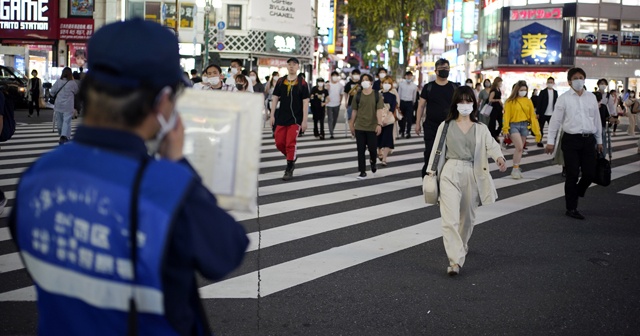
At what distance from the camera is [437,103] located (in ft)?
39.9

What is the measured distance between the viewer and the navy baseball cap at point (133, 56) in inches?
76.0

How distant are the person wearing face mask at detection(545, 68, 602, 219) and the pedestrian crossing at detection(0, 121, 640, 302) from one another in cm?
104

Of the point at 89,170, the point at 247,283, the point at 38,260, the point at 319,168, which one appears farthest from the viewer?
the point at 319,168

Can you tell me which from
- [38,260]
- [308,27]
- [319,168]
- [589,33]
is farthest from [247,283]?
[589,33]

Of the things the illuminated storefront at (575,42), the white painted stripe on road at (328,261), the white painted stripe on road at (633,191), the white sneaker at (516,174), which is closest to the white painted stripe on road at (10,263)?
the white painted stripe on road at (328,261)

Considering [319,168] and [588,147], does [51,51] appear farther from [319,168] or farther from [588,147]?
[588,147]

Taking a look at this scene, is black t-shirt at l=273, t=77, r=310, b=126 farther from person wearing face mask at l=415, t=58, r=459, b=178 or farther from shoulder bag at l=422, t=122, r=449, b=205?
shoulder bag at l=422, t=122, r=449, b=205

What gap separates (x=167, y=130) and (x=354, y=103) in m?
12.2

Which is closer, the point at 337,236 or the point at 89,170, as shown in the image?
the point at 89,170

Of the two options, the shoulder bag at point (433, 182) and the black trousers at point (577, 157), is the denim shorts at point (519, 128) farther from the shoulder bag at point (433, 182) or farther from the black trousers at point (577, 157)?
the shoulder bag at point (433, 182)

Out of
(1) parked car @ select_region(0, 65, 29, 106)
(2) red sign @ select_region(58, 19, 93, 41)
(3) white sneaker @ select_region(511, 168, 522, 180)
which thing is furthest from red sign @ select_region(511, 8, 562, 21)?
(3) white sneaker @ select_region(511, 168, 522, 180)

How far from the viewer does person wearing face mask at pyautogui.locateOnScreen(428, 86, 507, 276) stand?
7.30 m

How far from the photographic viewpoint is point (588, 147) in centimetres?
1016

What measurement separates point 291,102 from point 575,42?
41.2 meters
